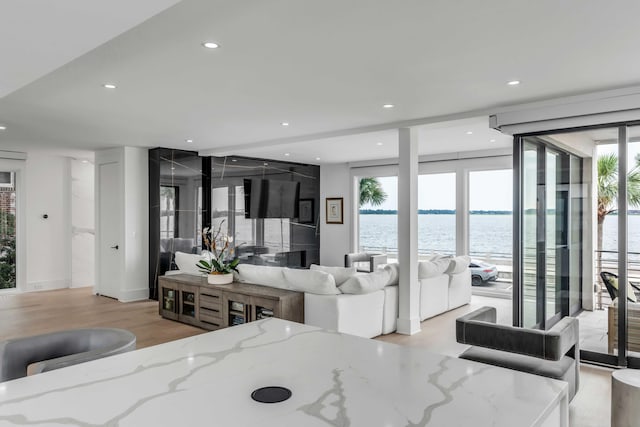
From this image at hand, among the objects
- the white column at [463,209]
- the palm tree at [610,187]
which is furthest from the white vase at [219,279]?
the white column at [463,209]

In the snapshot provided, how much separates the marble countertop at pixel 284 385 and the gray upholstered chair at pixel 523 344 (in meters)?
1.25

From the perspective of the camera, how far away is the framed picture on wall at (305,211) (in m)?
9.59

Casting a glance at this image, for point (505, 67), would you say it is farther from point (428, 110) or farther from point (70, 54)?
point (70, 54)

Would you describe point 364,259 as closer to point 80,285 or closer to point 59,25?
point 80,285

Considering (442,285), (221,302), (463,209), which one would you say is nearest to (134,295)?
(221,302)

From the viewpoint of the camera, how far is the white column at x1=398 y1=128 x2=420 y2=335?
17.0ft

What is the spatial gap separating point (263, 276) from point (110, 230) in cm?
368

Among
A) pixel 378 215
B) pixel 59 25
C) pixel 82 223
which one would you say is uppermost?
pixel 59 25

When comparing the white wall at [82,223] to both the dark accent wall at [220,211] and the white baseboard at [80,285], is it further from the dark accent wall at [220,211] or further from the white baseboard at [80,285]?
the dark accent wall at [220,211]

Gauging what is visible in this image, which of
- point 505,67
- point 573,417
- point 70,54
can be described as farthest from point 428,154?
point 70,54

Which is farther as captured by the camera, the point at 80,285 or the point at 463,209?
the point at 80,285

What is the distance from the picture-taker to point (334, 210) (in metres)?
9.84

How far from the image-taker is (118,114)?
15.9 ft

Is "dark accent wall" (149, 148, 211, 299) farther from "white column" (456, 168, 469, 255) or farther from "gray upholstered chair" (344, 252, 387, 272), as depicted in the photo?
"white column" (456, 168, 469, 255)
